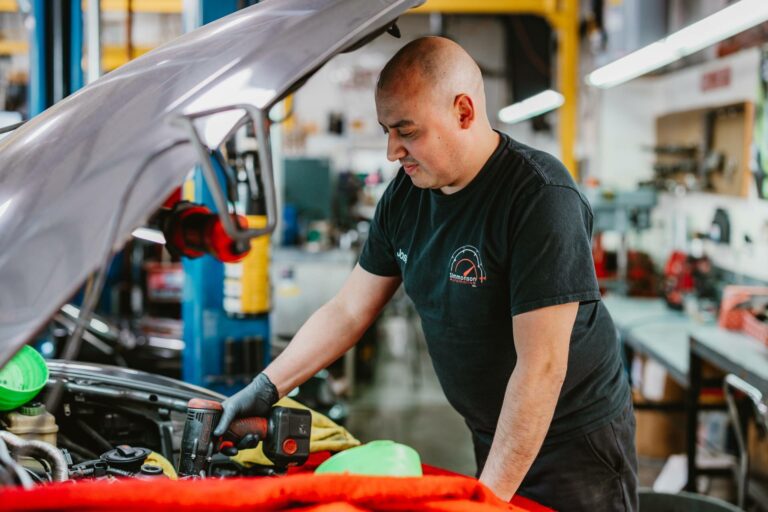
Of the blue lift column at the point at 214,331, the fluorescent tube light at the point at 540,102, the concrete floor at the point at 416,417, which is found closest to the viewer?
the blue lift column at the point at 214,331

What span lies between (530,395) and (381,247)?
1.96 ft

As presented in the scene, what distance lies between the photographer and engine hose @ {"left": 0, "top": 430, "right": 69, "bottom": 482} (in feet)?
4.41

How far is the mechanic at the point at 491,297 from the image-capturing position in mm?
1503

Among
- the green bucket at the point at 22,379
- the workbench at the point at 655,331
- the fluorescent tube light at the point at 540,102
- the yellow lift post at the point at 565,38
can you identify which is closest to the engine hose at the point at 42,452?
the green bucket at the point at 22,379

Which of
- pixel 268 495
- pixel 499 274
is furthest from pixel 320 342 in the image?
pixel 268 495

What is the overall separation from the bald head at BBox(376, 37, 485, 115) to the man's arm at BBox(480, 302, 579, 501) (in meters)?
0.48

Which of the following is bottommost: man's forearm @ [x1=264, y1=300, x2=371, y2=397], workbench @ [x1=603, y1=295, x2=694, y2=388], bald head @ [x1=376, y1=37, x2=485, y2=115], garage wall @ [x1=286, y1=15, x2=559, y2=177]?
workbench @ [x1=603, y1=295, x2=694, y2=388]

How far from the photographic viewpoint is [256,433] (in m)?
1.56

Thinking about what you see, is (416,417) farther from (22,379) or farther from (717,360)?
(22,379)

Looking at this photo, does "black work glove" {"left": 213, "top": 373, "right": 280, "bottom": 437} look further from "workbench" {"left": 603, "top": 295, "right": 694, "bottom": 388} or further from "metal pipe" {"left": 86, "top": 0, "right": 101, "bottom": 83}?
"workbench" {"left": 603, "top": 295, "right": 694, "bottom": 388}

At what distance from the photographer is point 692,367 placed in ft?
11.7

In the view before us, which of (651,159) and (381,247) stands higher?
(651,159)

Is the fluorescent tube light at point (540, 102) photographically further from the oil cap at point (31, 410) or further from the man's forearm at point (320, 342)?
the oil cap at point (31, 410)

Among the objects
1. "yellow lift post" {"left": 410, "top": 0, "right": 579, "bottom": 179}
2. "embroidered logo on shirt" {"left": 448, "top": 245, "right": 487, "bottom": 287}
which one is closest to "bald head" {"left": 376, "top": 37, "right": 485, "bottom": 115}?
"embroidered logo on shirt" {"left": 448, "top": 245, "right": 487, "bottom": 287}
